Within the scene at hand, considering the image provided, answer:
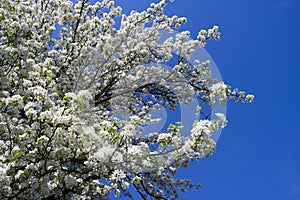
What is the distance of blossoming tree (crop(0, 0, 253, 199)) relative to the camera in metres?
6.36

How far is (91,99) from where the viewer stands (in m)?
6.38

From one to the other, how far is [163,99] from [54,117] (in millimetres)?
7036

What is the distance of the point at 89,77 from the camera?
1118 cm

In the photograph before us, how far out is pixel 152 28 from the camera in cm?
1245

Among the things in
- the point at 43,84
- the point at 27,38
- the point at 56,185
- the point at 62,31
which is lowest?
the point at 56,185

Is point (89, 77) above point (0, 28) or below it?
above

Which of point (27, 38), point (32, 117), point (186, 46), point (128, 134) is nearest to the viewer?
point (128, 134)

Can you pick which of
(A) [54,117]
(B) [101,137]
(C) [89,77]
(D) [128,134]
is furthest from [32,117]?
(C) [89,77]

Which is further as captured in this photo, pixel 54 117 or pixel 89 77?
pixel 89 77

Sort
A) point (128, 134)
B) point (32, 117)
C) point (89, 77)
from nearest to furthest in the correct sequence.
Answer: point (128, 134) → point (32, 117) → point (89, 77)

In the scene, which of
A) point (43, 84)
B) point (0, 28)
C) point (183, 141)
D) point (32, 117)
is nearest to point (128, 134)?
point (183, 141)

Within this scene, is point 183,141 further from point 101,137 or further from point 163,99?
point 163,99

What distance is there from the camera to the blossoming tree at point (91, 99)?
20.9 feet

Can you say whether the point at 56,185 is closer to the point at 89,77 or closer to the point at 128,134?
the point at 128,134
